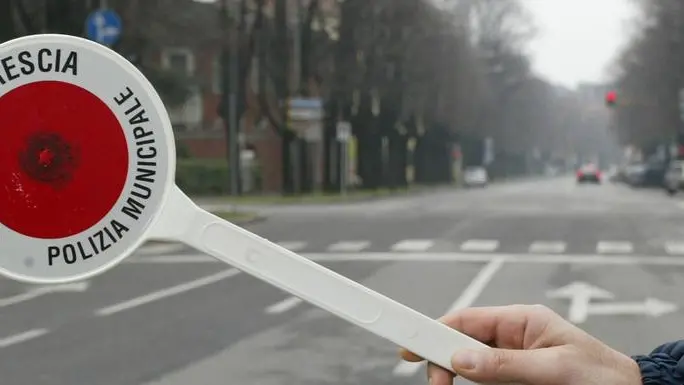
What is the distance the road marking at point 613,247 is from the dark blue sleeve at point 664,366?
19.2 m

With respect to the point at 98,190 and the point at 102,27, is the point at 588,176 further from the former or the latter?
the point at 98,190

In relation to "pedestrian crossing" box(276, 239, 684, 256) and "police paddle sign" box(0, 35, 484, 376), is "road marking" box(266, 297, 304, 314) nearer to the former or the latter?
"pedestrian crossing" box(276, 239, 684, 256)

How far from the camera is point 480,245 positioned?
22.4 m

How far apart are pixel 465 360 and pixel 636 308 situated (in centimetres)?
1112

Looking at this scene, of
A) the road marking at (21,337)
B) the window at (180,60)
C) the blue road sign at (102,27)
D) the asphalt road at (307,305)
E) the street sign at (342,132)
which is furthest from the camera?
the street sign at (342,132)

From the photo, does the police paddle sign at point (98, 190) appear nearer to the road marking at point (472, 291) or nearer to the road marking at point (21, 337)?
the road marking at point (472, 291)

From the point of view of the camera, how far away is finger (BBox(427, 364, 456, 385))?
167cm

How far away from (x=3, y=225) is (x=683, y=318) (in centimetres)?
1081

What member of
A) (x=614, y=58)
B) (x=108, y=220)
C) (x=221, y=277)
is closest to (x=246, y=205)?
(x=221, y=277)

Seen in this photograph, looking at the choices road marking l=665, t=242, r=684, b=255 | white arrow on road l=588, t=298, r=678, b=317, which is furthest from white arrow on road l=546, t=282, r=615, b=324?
road marking l=665, t=242, r=684, b=255

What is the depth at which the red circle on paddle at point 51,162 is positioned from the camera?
4.99 ft

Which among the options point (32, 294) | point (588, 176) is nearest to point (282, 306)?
point (32, 294)

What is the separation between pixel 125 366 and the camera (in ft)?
28.1

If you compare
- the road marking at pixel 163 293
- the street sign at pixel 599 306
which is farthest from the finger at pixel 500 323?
the road marking at pixel 163 293
